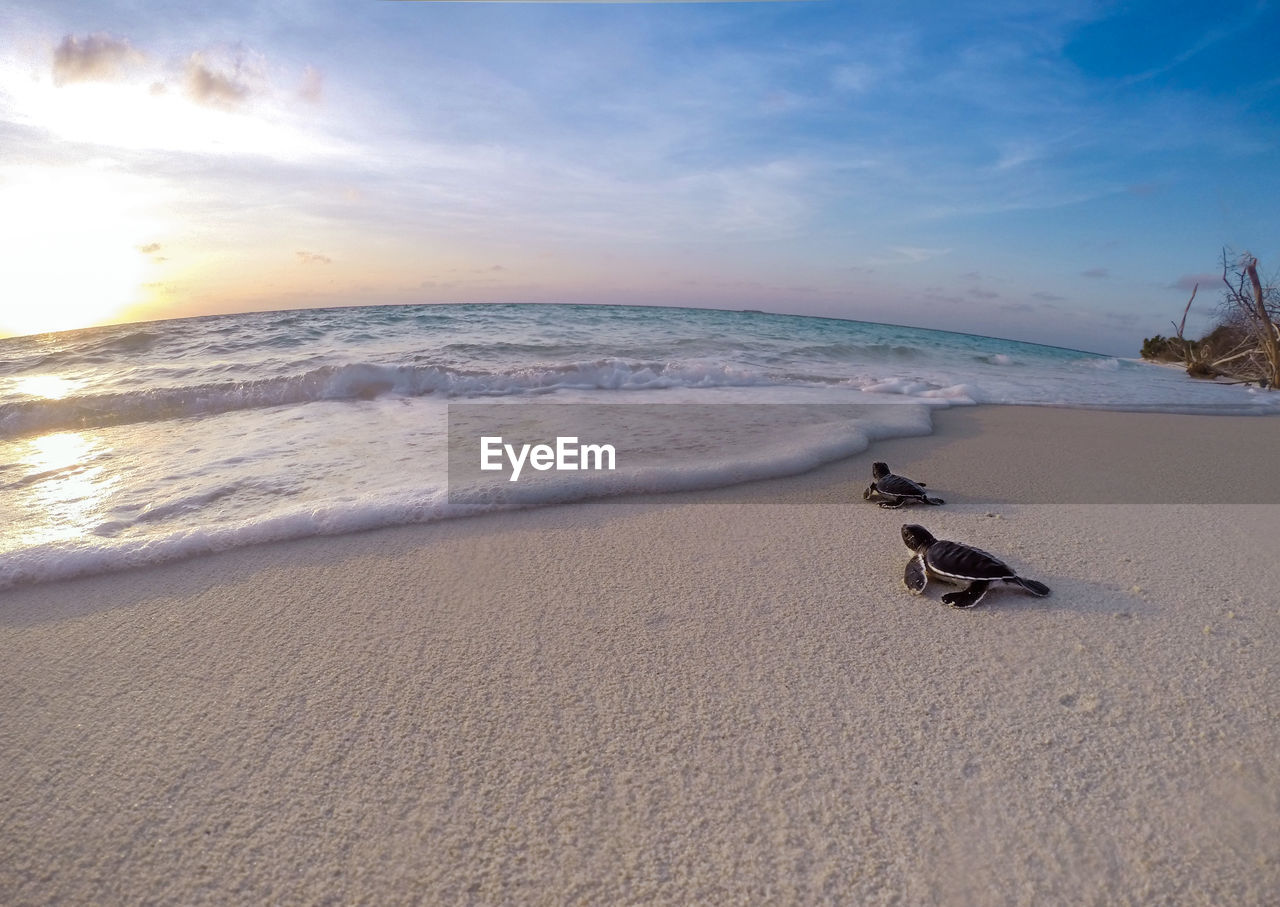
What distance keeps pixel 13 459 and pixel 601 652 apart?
600 cm

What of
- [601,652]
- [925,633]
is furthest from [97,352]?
[925,633]

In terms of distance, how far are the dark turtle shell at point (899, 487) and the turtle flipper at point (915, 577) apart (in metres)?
0.93

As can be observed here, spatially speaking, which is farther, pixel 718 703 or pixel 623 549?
pixel 623 549

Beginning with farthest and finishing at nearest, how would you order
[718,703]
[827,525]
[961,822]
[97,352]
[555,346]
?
[555,346] → [97,352] → [827,525] → [718,703] → [961,822]

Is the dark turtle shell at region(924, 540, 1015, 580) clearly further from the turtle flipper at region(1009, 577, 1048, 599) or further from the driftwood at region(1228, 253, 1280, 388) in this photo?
the driftwood at region(1228, 253, 1280, 388)

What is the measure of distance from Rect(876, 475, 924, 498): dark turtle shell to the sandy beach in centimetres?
50

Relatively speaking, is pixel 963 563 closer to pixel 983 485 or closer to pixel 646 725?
pixel 646 725

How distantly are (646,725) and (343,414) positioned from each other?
5744mm

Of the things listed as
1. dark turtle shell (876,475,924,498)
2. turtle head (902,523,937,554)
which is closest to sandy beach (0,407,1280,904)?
turtle head (902,523,937,554)

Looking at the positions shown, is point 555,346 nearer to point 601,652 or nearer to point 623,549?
Result: point 623,549

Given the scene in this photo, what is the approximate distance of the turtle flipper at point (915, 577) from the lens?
2578mm

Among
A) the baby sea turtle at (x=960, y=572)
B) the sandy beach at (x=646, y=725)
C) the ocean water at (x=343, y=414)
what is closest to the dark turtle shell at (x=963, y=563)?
the baby sea turtle at (x=960, y=572)

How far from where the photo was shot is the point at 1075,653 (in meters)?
2.15

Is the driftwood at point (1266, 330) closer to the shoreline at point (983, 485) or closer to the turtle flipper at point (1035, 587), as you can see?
the shoreline at point (983, 485)
